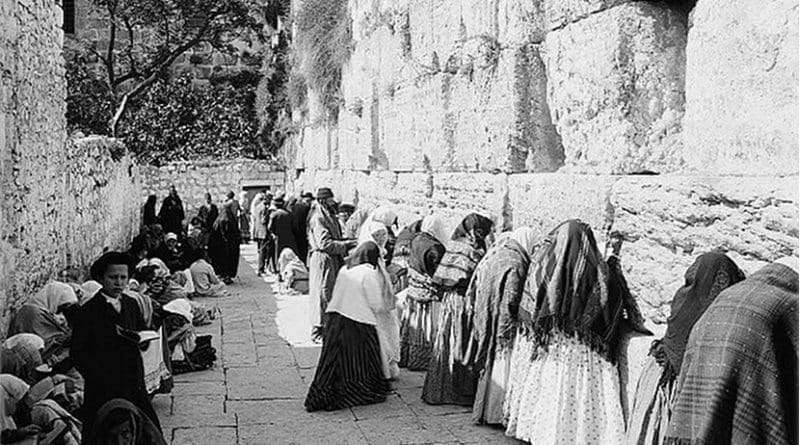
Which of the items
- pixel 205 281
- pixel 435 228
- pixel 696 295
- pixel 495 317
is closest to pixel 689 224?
pixel 696 295

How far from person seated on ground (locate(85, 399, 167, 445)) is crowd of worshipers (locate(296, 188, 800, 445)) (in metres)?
2.07

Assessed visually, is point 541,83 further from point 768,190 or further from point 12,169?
point 12,169

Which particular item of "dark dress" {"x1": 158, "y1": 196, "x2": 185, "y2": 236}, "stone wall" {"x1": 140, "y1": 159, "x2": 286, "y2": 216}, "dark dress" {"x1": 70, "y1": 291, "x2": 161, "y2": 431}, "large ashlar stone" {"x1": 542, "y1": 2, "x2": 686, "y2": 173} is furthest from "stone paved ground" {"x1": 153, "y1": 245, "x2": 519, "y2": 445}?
"stone wall" {"x1": 140, "y1": 159, "x2": 286, "y2": 216}

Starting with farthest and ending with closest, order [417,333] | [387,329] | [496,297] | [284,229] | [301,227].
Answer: [284,229] < [301,227] < [417,333] < [387,329] < [496,297]

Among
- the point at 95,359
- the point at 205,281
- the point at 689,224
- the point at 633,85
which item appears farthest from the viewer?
the point at 205,281

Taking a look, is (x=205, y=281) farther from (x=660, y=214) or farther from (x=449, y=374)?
(x=660, y=214)

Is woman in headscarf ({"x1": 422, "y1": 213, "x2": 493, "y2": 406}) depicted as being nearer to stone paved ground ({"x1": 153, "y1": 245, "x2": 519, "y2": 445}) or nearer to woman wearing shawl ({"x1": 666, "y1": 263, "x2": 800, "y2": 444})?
stone paved ground ({"x1": 153, "y1": 245, "x2": 519, "y2": 445})

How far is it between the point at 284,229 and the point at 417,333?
5.63 metres

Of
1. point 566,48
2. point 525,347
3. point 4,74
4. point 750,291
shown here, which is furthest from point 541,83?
point 750,291

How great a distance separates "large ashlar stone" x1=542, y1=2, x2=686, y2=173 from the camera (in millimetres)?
5543

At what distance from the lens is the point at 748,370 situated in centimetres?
310

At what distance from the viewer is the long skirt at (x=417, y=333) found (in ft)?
24.1

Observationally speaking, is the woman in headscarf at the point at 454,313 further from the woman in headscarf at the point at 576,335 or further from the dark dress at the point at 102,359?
the dark dress at the point at 102,359

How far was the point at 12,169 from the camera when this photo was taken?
679cm
